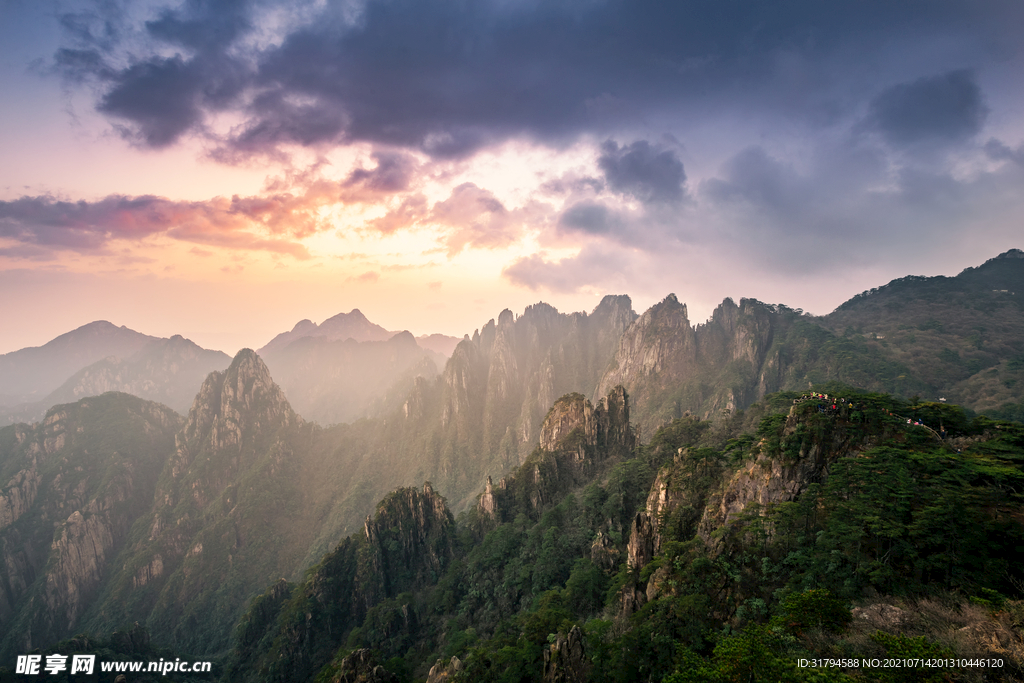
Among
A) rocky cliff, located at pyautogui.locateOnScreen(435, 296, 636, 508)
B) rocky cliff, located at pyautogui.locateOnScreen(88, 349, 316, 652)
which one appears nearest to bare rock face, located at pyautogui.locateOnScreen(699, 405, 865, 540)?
rocky cliff, located at pyautogui.locateOnScreen(88, 349, 316, 652)

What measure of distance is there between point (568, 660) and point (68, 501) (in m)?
163

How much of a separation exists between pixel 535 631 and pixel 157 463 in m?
161

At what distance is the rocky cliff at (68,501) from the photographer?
96625 mm

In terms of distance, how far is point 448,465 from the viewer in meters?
144

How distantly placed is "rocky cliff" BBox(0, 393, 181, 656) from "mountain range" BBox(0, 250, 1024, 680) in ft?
1.69

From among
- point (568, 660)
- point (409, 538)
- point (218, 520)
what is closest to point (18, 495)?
point (218, 520)

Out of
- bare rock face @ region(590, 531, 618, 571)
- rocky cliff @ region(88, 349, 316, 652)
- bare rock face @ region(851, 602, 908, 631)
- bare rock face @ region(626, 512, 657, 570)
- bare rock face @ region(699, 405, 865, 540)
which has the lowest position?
rocky cliff @ region(88, 349, 316, 652)

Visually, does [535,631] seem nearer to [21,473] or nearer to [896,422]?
[896,422]

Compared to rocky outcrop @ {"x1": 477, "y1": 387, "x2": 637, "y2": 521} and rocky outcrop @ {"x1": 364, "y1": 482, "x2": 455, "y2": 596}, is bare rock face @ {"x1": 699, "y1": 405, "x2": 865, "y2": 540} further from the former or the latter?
rocky outcrop @ {"x1": 364, "y1": 482, "x2": 455, "y2": 596}

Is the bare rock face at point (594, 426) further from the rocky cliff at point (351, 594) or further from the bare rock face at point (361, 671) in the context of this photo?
the bare rock face at point (361, 671)

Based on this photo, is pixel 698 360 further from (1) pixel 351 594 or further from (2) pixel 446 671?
(2) pixel 446 671

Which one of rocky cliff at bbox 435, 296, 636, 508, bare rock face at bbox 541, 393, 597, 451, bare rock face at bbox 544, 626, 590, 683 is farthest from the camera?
rocky cliff at bbox 435, 296, 636, 508

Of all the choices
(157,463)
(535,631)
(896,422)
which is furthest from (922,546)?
(157,463)

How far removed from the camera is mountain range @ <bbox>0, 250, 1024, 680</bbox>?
41.1 m
